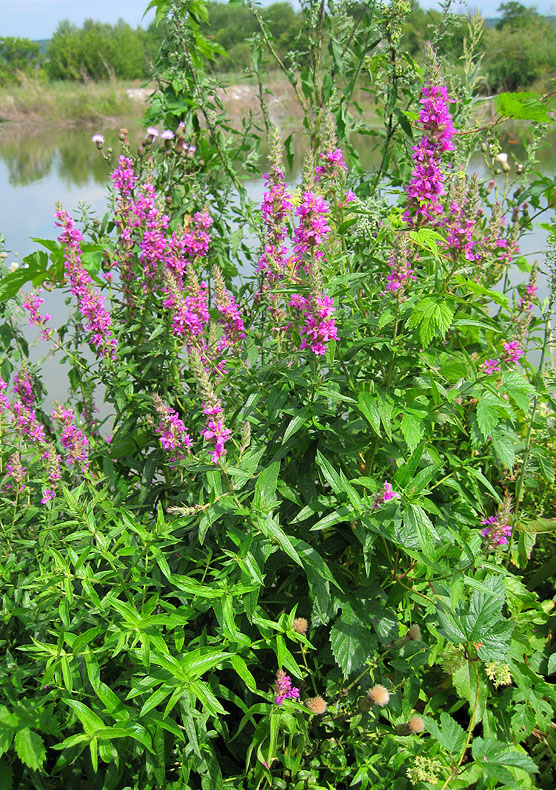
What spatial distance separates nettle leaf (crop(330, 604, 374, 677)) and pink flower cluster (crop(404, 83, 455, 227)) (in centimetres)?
107

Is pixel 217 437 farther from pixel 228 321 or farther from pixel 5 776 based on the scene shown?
pixel 5 776

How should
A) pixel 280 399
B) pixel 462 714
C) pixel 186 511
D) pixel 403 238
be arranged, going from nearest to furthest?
1. pixel 186 511
2. pixel 403 238
3. pixel 280 399
4. pixel 462 714

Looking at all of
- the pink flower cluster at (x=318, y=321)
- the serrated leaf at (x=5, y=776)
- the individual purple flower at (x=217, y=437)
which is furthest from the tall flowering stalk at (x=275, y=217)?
Result: the serrated leaf at (x=5, y=776)

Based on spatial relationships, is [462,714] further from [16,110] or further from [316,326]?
[16,110]

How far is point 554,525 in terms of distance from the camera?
208 cm

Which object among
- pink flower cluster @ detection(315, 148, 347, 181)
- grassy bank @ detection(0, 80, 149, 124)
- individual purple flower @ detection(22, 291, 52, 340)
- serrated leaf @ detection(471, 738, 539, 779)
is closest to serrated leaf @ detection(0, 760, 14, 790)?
serrated leaf @ detection(471, 738, 539, 779)

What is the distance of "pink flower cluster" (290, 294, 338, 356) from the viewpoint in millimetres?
1414

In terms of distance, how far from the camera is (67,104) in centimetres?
1841

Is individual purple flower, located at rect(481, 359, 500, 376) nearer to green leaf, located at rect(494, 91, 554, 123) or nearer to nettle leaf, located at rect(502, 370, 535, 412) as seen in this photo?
nettle leaf, located at rect(502, 370, 535, 412)

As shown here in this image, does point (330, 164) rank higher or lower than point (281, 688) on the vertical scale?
higher

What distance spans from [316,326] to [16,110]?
1978 centimetres

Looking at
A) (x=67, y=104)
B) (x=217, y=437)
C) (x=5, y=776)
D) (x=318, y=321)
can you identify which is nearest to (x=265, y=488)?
(x=217, y=437)

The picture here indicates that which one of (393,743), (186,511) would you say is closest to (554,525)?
(393,743)

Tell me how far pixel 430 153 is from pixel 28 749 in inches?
68.7
